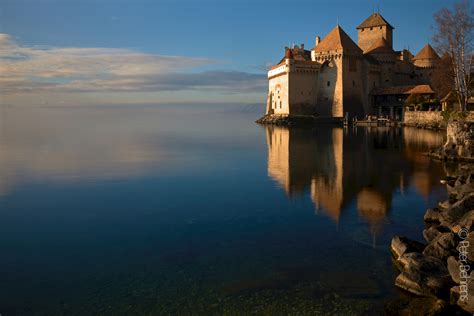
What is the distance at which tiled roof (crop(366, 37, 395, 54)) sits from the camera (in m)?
52.1

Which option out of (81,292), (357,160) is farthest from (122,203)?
(357,160)

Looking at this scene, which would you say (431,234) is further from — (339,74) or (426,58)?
(426,58)

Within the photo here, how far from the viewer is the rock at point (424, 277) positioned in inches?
267

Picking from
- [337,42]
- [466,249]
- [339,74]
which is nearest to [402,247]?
[466,249]

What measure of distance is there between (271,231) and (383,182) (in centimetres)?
738

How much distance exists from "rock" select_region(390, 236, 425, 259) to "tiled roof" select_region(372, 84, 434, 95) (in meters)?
41.0

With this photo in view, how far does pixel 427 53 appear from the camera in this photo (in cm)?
5406

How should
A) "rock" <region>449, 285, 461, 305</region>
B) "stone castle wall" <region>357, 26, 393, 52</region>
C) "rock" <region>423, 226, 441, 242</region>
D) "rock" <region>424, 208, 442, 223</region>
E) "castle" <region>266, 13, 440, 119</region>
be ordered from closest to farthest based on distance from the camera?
1. "rock" <region>449, 285, 461, 305</region>
2. "rock" <region>423, 226, 441, 242</region>
3. "rock" <region>424, 208, 442, 223</region>
4. "castle" <region>266, 13, 440, 119</region>
5. "stone castle wall" <region>357, 26, 393, 52</region>

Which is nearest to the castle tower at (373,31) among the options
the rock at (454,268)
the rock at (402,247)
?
the rock at (402,247)

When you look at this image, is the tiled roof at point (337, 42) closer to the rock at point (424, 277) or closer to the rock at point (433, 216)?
the rock at point (433, 216)

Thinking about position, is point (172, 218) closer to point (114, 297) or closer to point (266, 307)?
point (114, 297)

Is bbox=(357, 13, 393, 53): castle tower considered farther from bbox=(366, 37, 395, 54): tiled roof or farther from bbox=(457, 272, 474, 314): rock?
bbox=(457, 272, 474, 314): rock

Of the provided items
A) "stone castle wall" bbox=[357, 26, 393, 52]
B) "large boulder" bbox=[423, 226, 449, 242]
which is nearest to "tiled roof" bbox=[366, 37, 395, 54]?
"stone castle wall" bbox=[357, 26, 393, 52]

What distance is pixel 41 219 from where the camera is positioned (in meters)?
11.9
